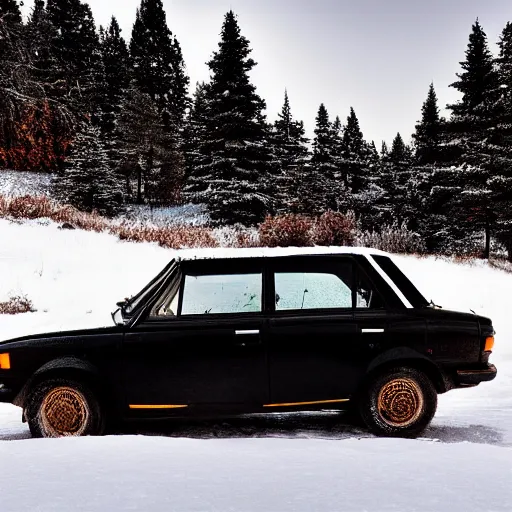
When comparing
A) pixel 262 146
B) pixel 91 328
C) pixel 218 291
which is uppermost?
pixel 262 146

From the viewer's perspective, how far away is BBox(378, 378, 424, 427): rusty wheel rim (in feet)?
14.3

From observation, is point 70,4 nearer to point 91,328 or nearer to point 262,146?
point 262,146

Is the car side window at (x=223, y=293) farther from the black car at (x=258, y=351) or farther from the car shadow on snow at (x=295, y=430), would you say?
the car shadow on snow at (x=295, y=430)

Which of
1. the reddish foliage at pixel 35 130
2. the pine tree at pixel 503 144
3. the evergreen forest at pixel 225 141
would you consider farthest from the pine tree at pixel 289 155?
the reddish foliage at pixel 35 130

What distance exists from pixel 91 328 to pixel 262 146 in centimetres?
2459

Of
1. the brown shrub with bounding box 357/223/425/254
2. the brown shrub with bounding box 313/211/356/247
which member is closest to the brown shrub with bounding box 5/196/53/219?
the brown shrub with bounding box 313/211/356/247

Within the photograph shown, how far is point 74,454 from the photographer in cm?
306

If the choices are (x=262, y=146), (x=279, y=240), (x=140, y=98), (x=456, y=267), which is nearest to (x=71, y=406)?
(x=279, y=240)

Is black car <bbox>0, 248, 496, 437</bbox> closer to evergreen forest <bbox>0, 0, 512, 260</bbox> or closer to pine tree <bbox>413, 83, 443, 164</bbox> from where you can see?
evergreen forest <bbox>0, 0, 512, 260</bbox>

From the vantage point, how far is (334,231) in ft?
57.1

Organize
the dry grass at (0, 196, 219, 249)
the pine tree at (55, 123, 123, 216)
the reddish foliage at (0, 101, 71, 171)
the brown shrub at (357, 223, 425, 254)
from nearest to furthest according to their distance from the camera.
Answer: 1. the reddish foliage at (0, 101, 71, 171)
2. the dry grass at (0, 196, 219, 249)
3. the brown shrub at (357, 223, 425, 254)
4. the pine tree at (55, 123, 123, 216)

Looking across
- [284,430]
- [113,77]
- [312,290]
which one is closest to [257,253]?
[312,290]

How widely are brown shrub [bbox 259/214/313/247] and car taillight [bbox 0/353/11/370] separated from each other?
12.1 meters

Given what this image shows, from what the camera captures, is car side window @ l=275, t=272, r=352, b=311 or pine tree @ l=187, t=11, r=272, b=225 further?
pine tree @ l=187, t=11, r=272, b=225
